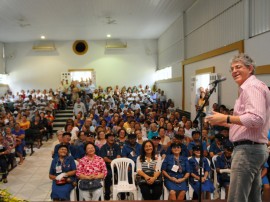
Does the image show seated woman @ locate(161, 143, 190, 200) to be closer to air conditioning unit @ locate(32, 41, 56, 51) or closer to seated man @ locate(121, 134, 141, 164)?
seated man @ locate(121, 134, 141, 164)

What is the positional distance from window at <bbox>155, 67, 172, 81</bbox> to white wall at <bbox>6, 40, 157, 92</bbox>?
18.3 inches

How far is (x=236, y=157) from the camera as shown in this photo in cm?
169

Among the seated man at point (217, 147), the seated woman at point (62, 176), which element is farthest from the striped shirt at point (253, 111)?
the seated man at point (217, 147)

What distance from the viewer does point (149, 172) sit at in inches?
148

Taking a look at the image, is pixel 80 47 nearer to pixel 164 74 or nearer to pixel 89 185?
pixel 164 74

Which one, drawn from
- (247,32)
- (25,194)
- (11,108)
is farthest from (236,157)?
(11,108)

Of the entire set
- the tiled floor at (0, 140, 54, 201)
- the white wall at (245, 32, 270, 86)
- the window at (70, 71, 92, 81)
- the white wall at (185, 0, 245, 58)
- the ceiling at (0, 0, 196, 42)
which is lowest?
the tiled floor at (0, 140, 54, 201)

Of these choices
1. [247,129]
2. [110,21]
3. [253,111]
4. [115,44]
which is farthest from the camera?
[115,44]

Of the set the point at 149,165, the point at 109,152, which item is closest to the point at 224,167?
the point at 149,165

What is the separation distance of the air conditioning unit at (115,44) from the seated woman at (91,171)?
12.6m

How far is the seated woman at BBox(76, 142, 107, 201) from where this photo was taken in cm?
365

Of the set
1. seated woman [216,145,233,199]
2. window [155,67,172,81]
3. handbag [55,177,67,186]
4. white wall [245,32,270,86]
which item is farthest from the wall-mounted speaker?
seated woman [216,145,233,199]

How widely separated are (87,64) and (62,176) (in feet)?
42.0

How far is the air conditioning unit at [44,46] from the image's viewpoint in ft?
51.4
